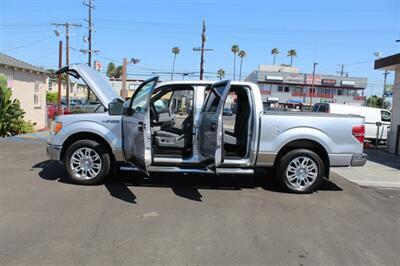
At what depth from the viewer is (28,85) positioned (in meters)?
18.8

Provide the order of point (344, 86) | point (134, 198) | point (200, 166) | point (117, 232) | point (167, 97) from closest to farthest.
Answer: point (117, 232) < point (134, 198) < point (200, 166) < point (167, 97) < point (344, 86)

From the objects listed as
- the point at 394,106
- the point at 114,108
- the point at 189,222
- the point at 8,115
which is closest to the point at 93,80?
the point at 114,108

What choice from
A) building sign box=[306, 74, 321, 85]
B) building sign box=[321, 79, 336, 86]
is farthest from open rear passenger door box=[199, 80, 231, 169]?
building sign box=[321, 79, 336, 86]

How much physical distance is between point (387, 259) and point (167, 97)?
468cm

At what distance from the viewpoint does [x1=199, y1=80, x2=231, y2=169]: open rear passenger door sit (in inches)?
238

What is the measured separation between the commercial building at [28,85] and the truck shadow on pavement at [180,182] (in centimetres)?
1005

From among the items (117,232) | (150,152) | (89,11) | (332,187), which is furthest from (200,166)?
(89,11)

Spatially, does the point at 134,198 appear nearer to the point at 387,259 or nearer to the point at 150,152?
the point at 150,152

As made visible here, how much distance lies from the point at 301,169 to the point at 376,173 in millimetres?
3808

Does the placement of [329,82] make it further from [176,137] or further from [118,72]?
[176,137]

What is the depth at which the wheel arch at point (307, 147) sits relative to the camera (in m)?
7.03

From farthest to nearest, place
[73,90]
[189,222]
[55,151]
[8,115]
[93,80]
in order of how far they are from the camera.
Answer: [73,90] → [8,115] → [93,80] → [55,151] → [189,222]

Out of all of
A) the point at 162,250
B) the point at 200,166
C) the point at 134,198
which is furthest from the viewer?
the point at 200,166

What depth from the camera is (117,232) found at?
479cm
